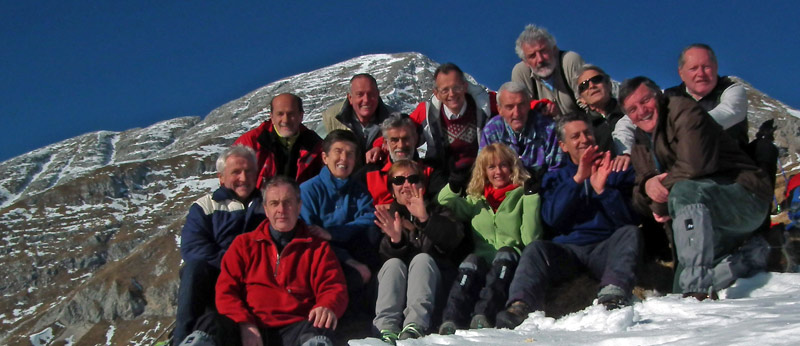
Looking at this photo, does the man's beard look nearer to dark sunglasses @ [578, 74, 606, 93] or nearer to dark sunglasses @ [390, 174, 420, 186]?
dark sunglasses @ [578, 74, 606, 93]

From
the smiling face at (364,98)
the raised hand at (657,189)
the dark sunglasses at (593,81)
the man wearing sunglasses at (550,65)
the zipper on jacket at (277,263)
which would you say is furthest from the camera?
the smiling face at (364,98)

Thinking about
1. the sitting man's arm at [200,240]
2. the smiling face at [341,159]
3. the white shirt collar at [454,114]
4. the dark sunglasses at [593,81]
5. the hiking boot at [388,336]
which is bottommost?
the hiking boot at [388,336]

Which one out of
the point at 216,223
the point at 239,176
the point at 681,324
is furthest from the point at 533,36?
the point at 681,324

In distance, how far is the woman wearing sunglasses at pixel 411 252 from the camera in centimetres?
641

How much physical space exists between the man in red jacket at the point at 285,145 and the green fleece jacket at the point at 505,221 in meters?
2.92

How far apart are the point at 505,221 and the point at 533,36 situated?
3.85 meters

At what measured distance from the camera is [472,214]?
25.1 feet

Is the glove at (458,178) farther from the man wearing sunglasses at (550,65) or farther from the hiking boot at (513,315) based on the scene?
the hiking boot at (513,315)

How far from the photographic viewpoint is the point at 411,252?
7.18 meters

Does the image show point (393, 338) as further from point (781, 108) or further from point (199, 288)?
point (781, 108)

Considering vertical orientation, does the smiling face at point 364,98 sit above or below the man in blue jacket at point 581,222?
above

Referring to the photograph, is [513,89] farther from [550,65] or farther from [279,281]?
[279,281]

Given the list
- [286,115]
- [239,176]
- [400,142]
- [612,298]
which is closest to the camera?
[612,298]

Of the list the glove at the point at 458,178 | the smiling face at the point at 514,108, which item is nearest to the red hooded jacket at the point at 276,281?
the glove at the point at 458,178
